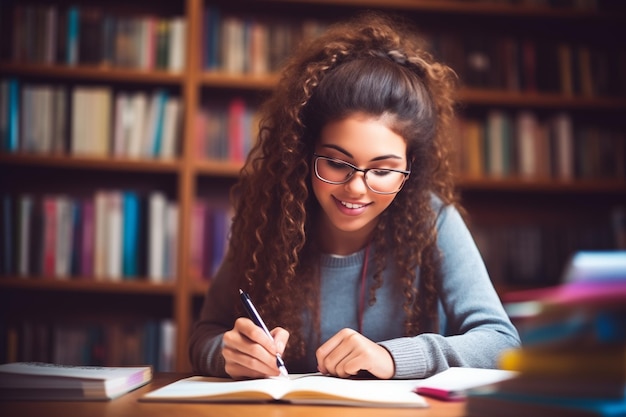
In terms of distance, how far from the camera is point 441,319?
1324 millimetres

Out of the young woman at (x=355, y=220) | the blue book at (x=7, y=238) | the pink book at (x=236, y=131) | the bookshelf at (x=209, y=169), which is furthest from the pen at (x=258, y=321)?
the blue book at (x=7, y=238)

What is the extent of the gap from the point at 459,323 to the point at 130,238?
1475 mm

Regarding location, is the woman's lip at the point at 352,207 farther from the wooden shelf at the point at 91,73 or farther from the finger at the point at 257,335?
the wooden shelf at the point at 91,73

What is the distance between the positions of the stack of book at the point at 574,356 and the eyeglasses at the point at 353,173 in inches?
20.8

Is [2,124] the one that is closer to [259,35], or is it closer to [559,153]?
[259,35]

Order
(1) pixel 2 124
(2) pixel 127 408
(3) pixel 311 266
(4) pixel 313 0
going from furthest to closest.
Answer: (4) pixel 313 0, (1) pixel 2 124, (3) pixel 311 266, (2) pixel 127 408

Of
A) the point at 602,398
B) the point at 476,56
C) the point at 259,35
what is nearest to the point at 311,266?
the point at 602,398

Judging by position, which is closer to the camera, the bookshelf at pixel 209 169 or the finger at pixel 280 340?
the finger at pixel 280 340

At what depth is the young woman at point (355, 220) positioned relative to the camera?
Result: 1141 millimetres

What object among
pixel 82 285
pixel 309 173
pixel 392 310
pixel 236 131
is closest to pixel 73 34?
pixel 236 131

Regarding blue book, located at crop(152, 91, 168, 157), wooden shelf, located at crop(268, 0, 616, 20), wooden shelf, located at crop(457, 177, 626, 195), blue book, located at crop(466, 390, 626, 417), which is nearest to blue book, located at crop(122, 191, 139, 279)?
blue book, located at crop(152, 91, 168, 157)

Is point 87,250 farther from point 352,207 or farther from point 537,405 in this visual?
point 537,405

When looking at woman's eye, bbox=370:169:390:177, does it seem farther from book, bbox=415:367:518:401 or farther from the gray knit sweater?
book, bbox=415:367:518:401

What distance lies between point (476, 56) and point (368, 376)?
6.08 ft
